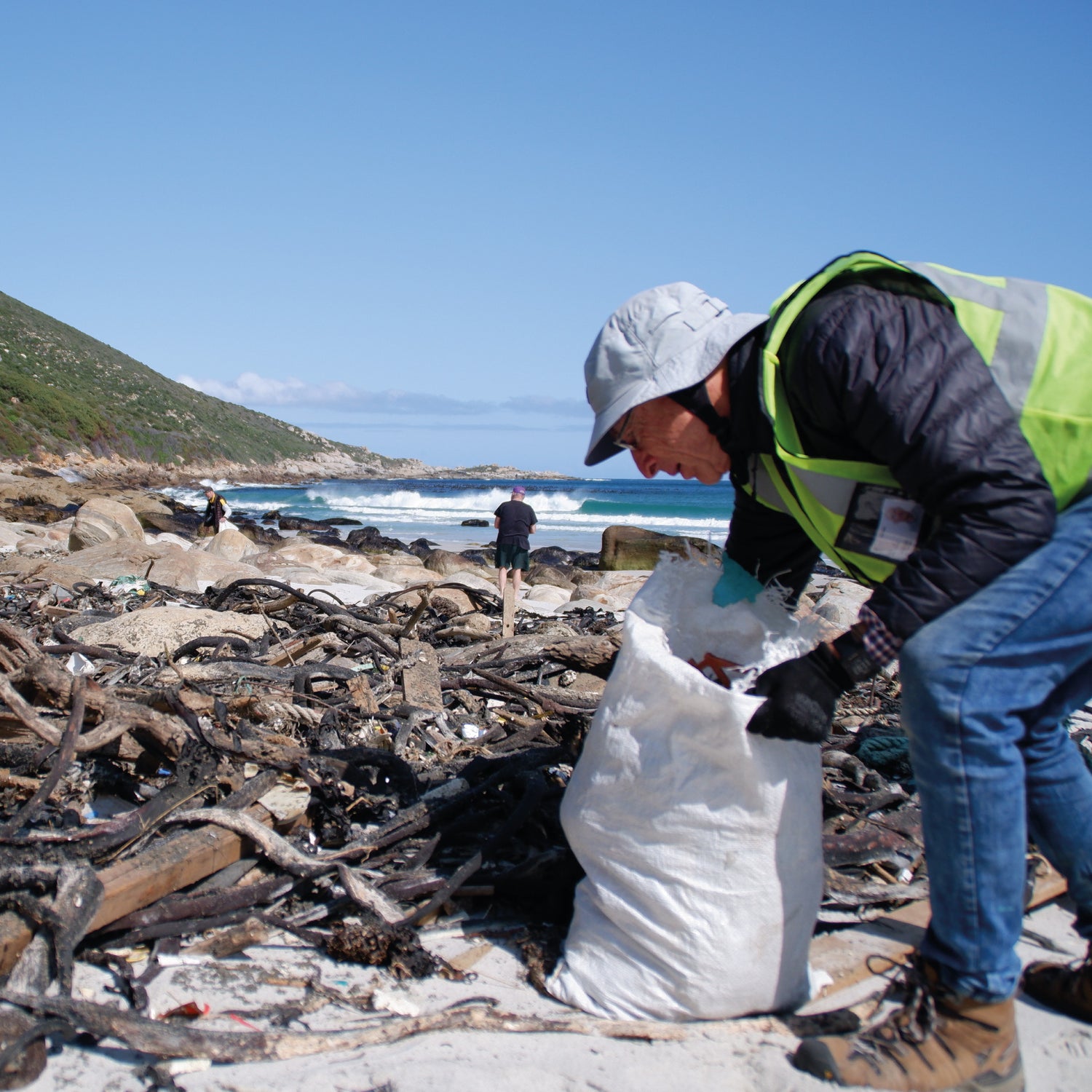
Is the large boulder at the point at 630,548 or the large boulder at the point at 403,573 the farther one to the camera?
the large boulder at the point at 630,548

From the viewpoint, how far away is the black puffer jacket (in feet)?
4.46

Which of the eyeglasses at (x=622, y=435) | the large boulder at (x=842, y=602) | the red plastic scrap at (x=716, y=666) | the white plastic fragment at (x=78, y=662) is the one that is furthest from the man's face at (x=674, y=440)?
the large boulder at (x=842, y=602)

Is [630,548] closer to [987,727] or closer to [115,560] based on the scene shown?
[115,560]

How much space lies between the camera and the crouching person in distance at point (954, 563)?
4.54ft

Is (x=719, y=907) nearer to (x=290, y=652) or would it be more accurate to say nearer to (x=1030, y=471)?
(x=1030, y=471)

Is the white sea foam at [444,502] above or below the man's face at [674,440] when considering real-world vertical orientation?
below

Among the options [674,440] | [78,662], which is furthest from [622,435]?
[78,662]

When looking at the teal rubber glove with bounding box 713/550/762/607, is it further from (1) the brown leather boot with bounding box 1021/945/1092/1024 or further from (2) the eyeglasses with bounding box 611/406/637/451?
(1) the brown leather boot with bounding box 1021/945/1092/1024

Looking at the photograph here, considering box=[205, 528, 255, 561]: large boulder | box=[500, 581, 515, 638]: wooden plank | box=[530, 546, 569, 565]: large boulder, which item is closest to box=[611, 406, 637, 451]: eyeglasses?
box=[500, 581, 515, 638]: wooden plank

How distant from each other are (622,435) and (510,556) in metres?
8.73

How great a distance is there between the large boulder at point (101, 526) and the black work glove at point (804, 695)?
1175 centimetres

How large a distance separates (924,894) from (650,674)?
1.06m

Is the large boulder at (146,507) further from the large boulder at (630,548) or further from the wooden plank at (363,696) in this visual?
the wooden plank at (363,696)

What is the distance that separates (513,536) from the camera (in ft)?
34.3
